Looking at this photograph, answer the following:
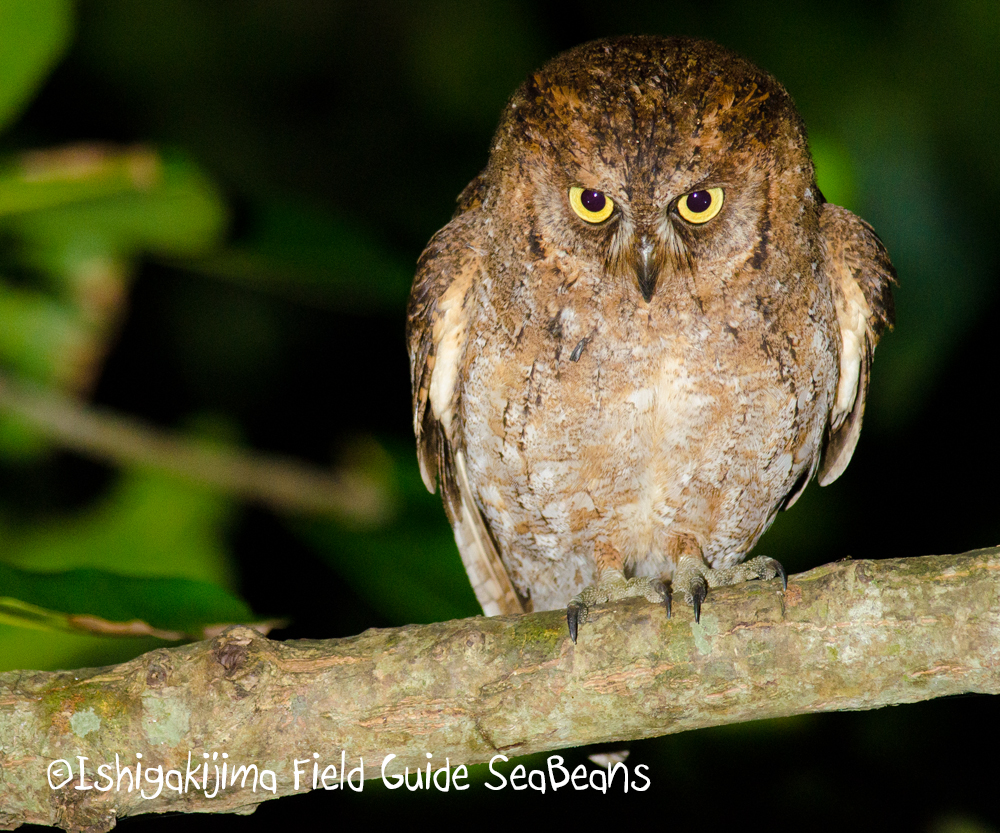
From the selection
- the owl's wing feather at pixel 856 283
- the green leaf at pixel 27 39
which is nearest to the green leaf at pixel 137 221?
the green leaf at pixel 27 39

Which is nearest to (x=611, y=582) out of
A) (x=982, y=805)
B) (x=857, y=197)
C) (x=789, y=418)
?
(x=789, y=418)

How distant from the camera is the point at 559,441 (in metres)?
2.52

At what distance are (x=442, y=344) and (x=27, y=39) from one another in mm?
1254

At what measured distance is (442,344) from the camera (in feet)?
9.09

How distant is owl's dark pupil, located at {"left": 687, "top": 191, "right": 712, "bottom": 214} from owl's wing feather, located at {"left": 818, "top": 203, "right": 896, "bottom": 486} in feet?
1.77

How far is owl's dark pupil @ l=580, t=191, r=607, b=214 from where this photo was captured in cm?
231

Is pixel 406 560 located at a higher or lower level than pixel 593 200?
lower

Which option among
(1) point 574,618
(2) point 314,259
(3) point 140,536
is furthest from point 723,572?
(3) point 140,536

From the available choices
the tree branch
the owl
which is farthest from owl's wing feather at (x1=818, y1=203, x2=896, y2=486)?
the tree branch

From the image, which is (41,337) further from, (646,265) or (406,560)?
(646,265)

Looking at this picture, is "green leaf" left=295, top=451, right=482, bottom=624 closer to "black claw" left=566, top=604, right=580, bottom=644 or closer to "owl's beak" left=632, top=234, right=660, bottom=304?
"black claw" left=566, top=604, right=580, bottom=644

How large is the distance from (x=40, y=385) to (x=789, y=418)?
233cm

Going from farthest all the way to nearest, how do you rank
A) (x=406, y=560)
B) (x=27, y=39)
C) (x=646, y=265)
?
(x=406, y=560) < (x=646, y=265) < (x=27, y=39)

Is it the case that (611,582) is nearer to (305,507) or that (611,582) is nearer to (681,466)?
(681,466)
